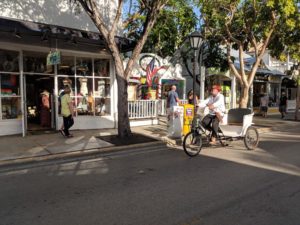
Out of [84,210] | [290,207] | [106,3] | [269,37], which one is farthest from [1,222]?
[269,37]

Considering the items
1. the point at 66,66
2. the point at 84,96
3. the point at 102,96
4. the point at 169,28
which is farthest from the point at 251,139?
Answer: the point at 169,28

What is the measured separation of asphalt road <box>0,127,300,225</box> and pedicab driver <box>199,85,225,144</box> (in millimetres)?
876

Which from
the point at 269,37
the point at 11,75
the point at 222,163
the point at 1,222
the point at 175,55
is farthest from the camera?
the point at 175,55

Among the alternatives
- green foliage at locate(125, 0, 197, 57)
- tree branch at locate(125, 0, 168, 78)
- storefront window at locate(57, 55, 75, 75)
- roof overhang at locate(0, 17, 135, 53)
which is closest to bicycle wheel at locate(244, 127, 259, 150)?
tree branch at locate(125, 0, 168, 78)

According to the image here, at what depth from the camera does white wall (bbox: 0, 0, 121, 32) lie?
998cm

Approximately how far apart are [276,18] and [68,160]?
10.2m

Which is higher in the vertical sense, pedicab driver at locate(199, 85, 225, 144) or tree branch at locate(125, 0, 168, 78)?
tree branch at locate(125, 0, 168, 78)

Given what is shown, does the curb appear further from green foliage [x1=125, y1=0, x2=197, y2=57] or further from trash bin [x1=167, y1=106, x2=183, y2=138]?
green foliage [x1=125, y1=0, x2=197, y2=57]

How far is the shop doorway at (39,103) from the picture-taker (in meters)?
11.6

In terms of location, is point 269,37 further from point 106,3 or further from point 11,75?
point 11,75

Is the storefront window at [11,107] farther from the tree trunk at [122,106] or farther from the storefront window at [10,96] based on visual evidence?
the tree trunk at [122,106]

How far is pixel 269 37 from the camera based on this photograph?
1241 cm

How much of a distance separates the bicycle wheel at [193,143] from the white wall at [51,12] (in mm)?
6780

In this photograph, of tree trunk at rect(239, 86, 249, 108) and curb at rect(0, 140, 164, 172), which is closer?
curb at rect(0, 140, 164, 172)
